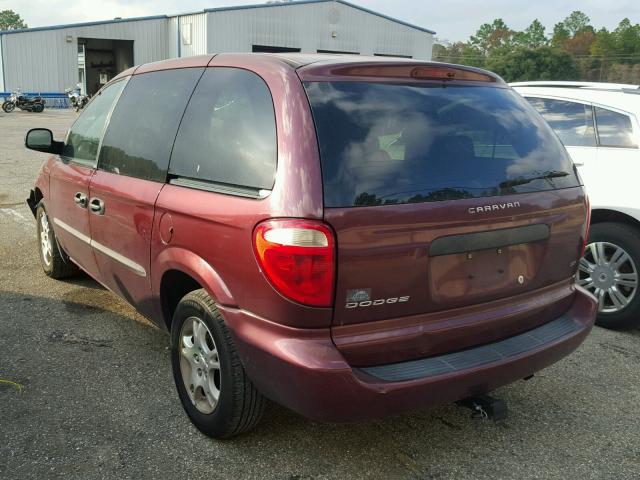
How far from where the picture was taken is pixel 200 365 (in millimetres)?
2910

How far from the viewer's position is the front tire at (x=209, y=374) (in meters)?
2.63

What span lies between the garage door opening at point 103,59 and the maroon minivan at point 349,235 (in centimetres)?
3817

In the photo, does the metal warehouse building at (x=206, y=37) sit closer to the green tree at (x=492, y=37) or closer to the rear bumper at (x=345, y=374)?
the rear bumper at (x=345, y=374)

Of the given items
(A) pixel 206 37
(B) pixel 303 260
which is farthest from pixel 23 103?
(B) pixel 303 260

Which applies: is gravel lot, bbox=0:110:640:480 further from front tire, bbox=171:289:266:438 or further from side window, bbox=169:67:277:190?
side window, bbox=169:67:277:190

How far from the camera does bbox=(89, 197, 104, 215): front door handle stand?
11.9ft

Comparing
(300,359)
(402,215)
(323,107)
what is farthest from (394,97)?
(300,359)

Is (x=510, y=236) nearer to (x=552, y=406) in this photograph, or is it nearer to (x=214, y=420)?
(x=552, y=406)

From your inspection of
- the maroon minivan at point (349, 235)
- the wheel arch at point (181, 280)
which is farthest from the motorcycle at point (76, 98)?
the maroon minivan at point (349, 235)

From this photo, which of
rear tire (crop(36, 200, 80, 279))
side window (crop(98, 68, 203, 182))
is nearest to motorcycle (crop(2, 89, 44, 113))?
rear tire (crop(36, 200, 80, 279))

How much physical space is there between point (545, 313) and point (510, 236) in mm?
520

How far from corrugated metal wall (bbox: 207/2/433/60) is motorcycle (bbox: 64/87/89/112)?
24.4 ft

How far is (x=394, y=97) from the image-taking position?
8.52 ft

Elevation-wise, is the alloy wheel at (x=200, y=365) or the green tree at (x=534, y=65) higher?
the green tree at (x=534, y=65)
